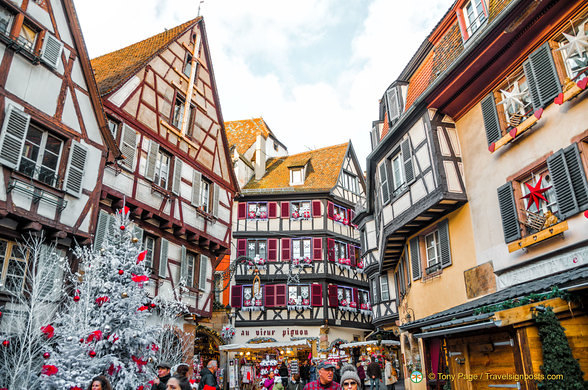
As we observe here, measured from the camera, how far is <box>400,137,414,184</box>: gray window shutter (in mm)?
13105

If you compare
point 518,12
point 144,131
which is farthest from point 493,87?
point 144,131

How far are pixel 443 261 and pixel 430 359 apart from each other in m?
2.87

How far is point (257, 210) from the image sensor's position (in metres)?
28.5

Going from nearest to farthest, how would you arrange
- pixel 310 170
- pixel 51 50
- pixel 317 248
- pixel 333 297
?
1. pixel 51 50
2. pixel 333 297
3. pixel 317 248
4. pixel 310 170

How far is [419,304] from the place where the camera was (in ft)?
45.5

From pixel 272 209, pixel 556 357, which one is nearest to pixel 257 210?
pixel 272 209

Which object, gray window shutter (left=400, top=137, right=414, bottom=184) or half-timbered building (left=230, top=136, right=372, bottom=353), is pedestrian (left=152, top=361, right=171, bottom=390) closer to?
gray window shutter (left=400, top=137, right=414, bottom=184)

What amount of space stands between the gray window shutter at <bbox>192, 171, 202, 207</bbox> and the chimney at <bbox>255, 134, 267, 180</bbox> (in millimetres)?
14375

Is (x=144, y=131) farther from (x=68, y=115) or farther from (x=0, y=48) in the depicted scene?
(x=0, y=48)

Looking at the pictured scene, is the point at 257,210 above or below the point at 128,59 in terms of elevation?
below

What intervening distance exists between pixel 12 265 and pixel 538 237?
10918mm

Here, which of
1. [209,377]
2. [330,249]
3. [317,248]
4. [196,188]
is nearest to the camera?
[209,377]

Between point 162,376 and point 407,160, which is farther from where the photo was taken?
point 407,160

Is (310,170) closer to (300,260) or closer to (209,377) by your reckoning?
(300,260)
